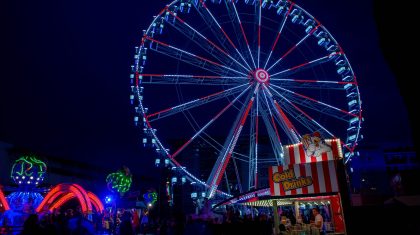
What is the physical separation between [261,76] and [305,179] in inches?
384

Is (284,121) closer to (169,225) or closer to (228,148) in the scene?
(228,148)

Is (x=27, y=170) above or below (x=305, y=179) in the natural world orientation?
above

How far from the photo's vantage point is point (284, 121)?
2009 cm

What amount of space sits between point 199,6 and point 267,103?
7.41m

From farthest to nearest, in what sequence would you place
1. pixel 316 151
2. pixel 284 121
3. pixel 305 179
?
pixel 284 121
pixel 316 151
pixel 305 179

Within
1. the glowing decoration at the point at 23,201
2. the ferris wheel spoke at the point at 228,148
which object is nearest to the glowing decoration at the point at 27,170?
the glowing decoration at the point at 23,201

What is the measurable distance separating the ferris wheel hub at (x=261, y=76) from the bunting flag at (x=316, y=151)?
6.49m

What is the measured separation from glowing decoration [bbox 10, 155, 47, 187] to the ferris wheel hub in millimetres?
15055

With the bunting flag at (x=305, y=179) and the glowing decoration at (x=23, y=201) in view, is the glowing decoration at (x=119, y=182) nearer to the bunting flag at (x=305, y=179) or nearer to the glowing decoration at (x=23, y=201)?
the glowing decoration at (x=23, y=201)

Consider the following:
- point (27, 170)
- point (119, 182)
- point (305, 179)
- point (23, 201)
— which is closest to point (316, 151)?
point (305, 179)

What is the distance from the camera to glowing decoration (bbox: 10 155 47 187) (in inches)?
861

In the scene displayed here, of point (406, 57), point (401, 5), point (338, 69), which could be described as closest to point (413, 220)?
point (406, 57)

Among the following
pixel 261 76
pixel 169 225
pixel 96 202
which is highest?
pixel 261 76

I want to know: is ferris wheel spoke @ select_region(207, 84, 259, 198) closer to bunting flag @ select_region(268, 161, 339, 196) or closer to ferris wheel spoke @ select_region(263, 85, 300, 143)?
ferris wheel spoke @ select_region(263, 85, 300, 143)
